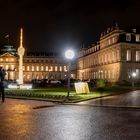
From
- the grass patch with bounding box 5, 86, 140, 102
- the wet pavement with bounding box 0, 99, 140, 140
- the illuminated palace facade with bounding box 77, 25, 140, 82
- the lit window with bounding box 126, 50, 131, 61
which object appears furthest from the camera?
the lit window with bounding box 126, 50, 131, 61

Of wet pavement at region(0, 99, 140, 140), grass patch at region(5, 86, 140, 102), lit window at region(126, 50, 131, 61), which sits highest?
lit window at region(126, 50, 131, 61)

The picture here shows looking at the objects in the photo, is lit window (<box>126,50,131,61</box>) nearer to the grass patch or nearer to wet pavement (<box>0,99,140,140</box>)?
the grass patch

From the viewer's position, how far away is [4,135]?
11.9m

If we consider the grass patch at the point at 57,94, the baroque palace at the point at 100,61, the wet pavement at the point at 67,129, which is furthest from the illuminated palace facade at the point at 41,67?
the wet pavement at the point at 67,129

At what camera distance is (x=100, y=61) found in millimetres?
122500

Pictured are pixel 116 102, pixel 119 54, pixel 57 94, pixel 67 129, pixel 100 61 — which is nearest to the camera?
pixel 67 129

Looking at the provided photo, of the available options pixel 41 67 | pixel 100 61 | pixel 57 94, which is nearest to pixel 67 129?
pixel 57 94

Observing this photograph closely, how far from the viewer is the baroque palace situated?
100062 mm

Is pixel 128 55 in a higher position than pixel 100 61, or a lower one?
higher

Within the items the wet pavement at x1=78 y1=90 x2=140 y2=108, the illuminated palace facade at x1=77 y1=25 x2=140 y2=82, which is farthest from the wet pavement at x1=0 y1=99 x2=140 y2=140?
the illuminated palace facade at x1=77 y1=25 x2=140 y2=82

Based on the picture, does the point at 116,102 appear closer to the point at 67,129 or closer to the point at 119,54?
the point at 67,129

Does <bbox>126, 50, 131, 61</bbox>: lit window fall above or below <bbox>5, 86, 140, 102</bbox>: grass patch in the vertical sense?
above

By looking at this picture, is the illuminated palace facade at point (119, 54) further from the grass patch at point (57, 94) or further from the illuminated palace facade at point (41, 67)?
the illuminated palace facade at point (41, 67)

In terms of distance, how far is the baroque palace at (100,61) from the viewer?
10006 centimetres
